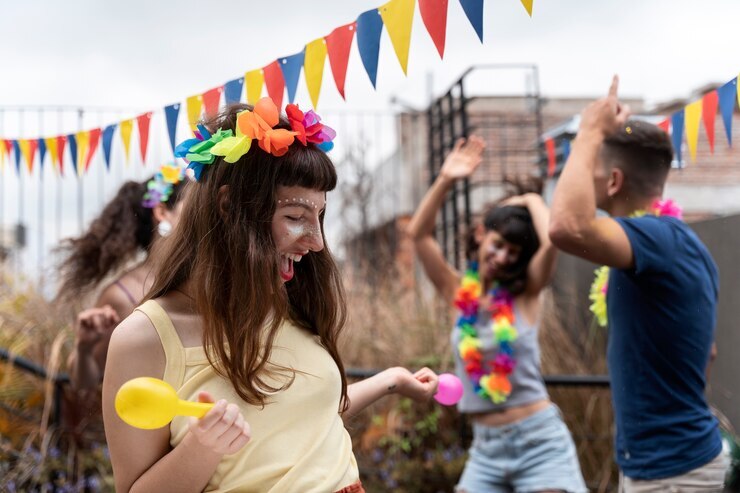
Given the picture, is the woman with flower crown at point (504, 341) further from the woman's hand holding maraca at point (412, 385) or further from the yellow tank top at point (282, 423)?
the yellow tank top at point (282, 423)

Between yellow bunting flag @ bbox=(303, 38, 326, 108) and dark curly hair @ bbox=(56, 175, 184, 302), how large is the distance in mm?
1045

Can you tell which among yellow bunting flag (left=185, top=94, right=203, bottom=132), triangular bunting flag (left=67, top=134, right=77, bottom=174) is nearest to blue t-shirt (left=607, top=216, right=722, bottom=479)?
yellow bunting flag (left=185, top=94, right=203, bottom=132)

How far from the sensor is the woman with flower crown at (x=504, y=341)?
135 inches

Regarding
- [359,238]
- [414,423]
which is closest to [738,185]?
[359,238]

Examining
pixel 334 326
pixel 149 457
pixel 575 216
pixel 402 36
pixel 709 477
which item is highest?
pixel 402 36

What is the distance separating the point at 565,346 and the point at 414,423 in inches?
47.5

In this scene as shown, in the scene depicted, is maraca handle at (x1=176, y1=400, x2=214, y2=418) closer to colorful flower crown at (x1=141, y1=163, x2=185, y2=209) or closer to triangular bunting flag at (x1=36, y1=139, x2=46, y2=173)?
colorful flower crown at (x1=141, y1=163, x2=185, y2=209)

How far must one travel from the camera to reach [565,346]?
560cm

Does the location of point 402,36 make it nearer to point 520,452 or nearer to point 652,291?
point 652,291

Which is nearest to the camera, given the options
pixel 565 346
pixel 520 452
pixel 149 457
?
pixel 149 457

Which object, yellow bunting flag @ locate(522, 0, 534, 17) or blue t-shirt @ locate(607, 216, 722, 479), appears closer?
yellow bunting flag @ locate(522, 0, 534, 17)

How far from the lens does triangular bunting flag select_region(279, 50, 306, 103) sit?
283 centimetres

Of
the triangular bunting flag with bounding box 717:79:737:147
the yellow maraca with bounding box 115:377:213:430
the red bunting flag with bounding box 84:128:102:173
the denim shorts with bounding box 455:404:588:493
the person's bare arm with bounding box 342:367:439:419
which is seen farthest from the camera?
the red bunting flag with bounding box 84:128:102:173

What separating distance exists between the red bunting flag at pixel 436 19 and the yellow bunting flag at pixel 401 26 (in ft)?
0.33
